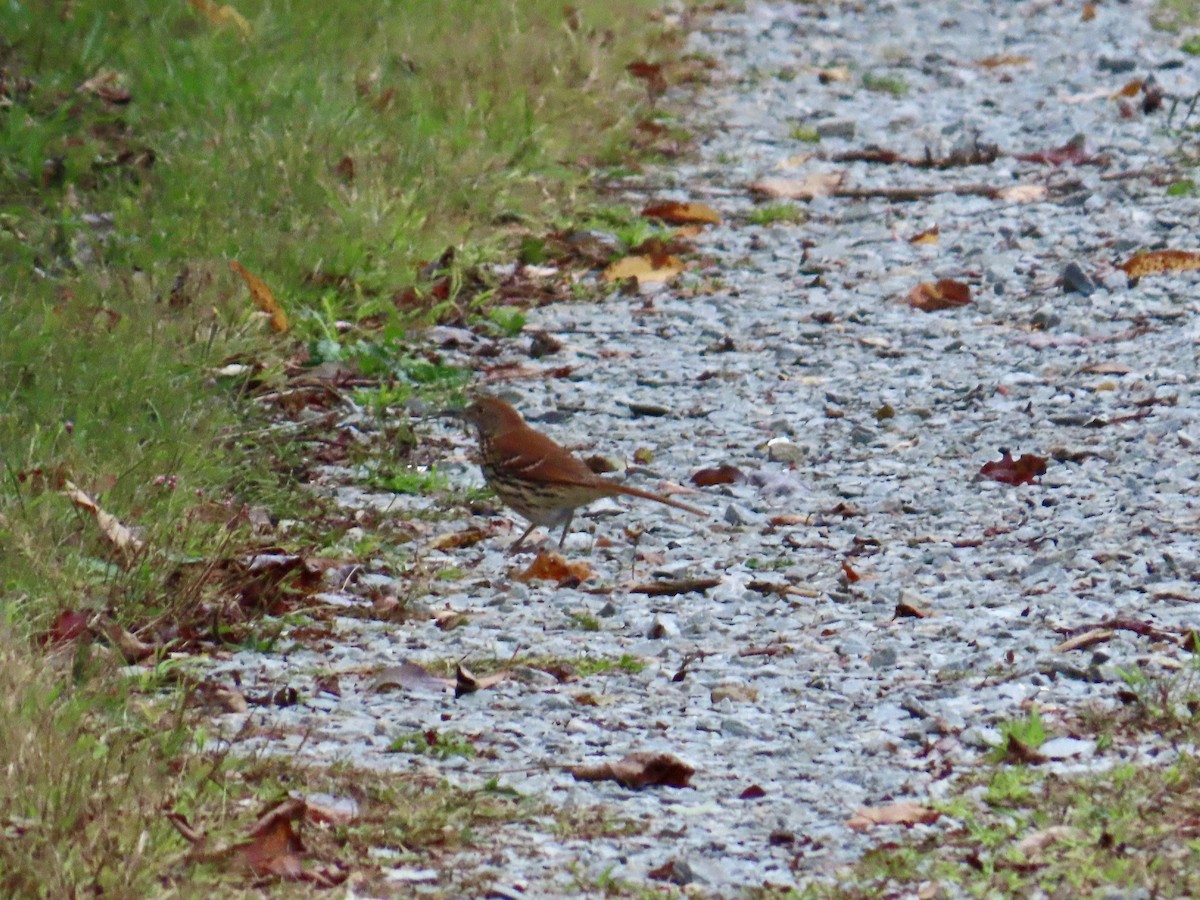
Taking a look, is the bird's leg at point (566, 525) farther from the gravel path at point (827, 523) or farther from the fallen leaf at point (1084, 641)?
the fallen leaf at point (1084, 641)

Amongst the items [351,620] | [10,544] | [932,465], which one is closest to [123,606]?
[10,544]

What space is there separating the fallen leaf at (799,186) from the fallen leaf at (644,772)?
5929 millimetres

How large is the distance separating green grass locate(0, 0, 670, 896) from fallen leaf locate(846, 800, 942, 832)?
847 mm

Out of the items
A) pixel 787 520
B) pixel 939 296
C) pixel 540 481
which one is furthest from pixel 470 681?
pixel 939 296

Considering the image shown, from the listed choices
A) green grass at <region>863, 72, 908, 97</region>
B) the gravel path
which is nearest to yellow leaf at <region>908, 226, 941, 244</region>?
the gravel path

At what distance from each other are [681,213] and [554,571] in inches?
155

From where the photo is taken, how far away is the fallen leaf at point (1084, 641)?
15.0ft

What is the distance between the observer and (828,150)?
34.1ft

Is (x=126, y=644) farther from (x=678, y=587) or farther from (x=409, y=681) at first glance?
(x=678, y=587)

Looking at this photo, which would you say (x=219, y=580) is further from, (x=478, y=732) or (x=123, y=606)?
(x=478, y=732)

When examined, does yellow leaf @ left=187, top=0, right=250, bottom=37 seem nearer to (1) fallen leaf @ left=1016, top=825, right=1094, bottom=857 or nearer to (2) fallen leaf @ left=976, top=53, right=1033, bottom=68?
(2) fallen leaf @ left=976, top=53, right=1033, bottom=68

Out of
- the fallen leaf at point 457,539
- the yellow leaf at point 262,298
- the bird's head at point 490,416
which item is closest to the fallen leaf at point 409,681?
the fallen leaf at point 457,539

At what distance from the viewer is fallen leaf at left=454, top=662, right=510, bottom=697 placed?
4488 mm

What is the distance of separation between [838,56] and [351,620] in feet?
28.6
